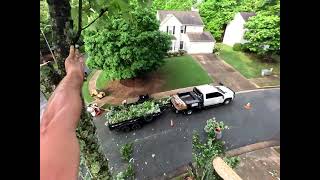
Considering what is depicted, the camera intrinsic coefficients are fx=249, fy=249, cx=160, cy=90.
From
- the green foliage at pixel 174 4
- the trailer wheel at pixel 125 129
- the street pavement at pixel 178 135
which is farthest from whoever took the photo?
the green foliage at pixel 174 4

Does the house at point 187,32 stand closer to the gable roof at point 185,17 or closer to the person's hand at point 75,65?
the gable roof at point 185,17

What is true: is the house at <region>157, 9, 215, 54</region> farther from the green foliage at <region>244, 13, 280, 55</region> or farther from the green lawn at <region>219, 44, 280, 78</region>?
the green foliage at <region>244, 13, 280, 55</region>

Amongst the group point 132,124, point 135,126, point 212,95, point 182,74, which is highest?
point 182,74

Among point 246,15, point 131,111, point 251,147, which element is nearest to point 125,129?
point 131,111

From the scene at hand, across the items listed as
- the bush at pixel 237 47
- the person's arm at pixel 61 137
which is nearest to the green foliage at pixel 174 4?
the bush at pixel 237 47

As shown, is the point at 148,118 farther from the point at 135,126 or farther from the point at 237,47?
the point at 237,47
